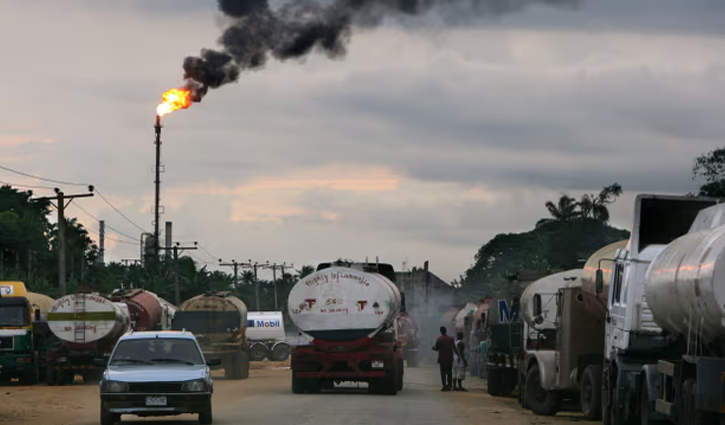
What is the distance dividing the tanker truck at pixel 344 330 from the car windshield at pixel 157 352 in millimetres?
11163

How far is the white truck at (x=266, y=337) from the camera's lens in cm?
7188

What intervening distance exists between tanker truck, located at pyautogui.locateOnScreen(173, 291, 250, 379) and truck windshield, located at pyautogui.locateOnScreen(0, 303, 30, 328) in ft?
20.1

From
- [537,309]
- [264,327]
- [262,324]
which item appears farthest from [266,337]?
[537,309]

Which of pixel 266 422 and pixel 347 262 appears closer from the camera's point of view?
pixel 266 422

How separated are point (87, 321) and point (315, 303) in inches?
458

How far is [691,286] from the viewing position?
1622 cm

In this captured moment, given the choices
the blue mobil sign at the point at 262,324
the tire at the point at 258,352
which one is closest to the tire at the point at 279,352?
the tire at the point at 258,352

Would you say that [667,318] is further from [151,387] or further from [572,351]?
[151,387]

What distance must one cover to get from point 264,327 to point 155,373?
50425 mm

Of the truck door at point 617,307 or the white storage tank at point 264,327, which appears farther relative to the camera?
the white storage tank at point 264,327

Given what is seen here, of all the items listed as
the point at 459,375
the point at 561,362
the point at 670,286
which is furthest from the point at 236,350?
the point at 670,286

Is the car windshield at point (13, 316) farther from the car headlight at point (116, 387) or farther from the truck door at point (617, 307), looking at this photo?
the truck door at point (617, 307)

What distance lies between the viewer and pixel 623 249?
2284cm

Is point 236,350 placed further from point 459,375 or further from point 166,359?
point 166,359
